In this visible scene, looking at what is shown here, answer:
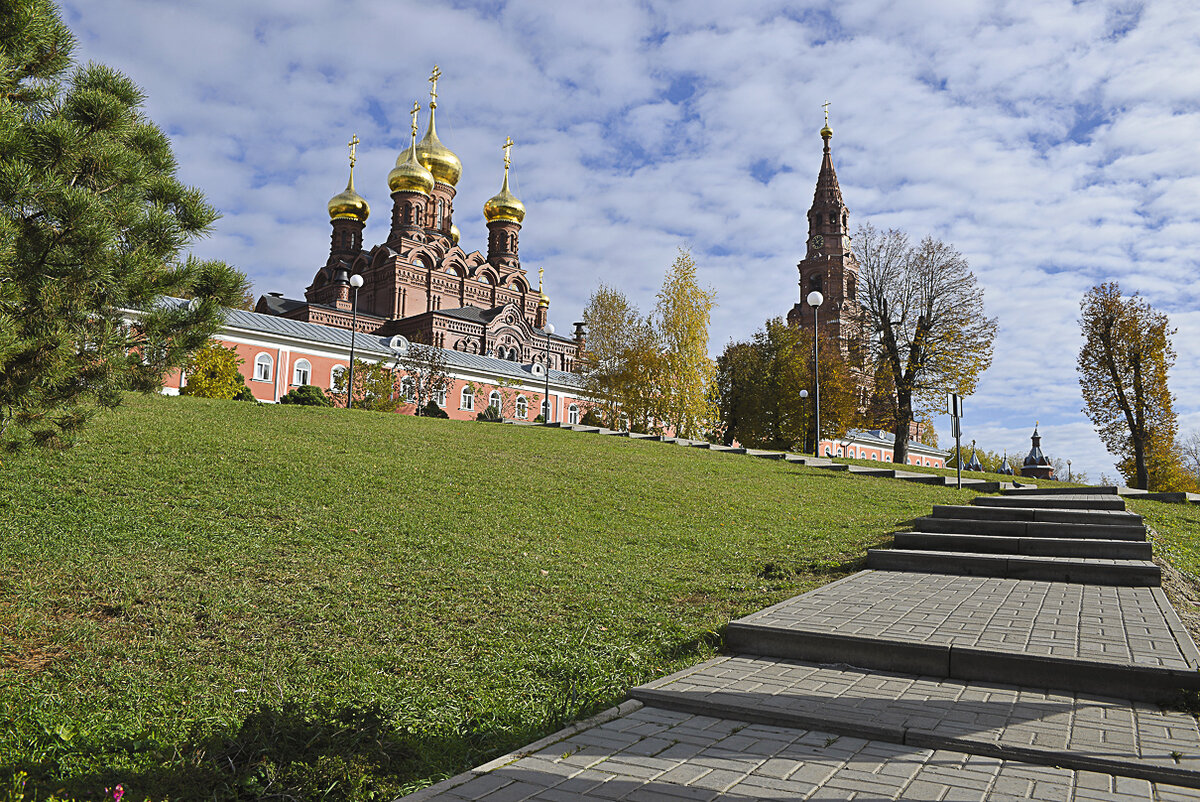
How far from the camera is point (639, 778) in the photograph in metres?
3.07

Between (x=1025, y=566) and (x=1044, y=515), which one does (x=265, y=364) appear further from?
(x=1025, y=566)

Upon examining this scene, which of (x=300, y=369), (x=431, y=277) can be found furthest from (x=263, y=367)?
(x=431, y=277)

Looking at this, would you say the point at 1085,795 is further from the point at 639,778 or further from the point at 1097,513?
the point at 1097,513

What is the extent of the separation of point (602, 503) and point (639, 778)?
326 inches

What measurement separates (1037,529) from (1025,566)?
5.80 feet

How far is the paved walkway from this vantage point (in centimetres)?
304

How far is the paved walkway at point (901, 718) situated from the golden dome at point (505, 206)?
64.4 m

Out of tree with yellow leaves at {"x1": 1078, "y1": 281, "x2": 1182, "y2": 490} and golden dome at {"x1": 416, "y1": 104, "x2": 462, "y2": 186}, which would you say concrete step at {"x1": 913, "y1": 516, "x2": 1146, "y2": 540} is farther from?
golden dome at {"x1": 416, "y1": 104, "x2": 462, "y2": 186}

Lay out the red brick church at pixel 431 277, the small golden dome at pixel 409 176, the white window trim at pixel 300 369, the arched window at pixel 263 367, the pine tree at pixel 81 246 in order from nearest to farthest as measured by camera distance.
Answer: the pine tree at pixel 81 246
the arched window at pixel 263 367
the white window trim at pixel 300 369
the red brick church at pixel 431 277
the small golden dome at pixel 409 176

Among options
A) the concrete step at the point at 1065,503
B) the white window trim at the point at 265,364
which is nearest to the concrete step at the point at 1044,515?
the concrete step at the point at 1065,503

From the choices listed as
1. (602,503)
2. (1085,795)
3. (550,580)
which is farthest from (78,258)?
(602,503)

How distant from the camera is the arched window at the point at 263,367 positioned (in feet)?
117

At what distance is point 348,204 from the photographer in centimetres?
6353

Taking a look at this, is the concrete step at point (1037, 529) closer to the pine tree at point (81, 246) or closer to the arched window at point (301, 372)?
the pine tree at point (81, 246)
